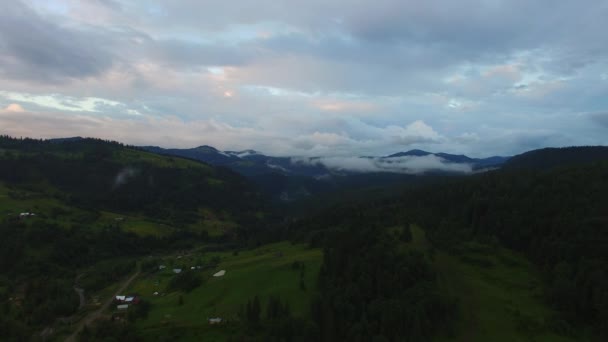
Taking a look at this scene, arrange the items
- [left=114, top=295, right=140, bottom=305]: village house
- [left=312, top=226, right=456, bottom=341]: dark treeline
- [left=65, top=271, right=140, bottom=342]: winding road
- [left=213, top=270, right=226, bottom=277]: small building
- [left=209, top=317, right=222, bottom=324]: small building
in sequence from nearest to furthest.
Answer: [left=312, top=226, right=456, bottom=341]: dark treeline, [left=209, top=317, right=222, bottom=324]: small building, [left=65, top=271, right=140, bottom=342]: winding road, [left=114, top=295, right=140, bottom=305]: village house, [left=213, top=270, right=226, bottom=277]: small building

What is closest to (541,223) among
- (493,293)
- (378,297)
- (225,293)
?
(493,293)

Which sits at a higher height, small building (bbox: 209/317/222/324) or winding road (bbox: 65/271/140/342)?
small building (bbox: 209/317/222/324)

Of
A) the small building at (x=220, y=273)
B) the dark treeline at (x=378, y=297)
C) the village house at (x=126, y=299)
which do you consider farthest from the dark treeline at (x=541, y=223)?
the village house at (x=126, y=299)

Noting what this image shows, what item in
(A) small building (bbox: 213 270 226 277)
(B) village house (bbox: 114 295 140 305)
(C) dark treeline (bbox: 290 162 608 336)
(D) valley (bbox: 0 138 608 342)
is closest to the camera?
(D) valley (bbox: 0 138 608 342)

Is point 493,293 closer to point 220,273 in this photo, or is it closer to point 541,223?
point 541,223

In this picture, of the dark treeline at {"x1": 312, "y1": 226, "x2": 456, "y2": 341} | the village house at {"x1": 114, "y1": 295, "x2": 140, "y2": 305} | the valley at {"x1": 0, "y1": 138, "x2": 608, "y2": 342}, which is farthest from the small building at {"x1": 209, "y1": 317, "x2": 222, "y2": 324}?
the village house at {"x1": 114, "y1": 295, "x2": 140, "y2": 305}

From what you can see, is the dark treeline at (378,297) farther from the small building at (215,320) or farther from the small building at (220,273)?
the small building at (220,273)

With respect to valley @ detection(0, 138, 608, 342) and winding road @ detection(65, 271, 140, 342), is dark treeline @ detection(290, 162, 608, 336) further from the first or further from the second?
winding road @ detection(65, 271, 140, 342)
